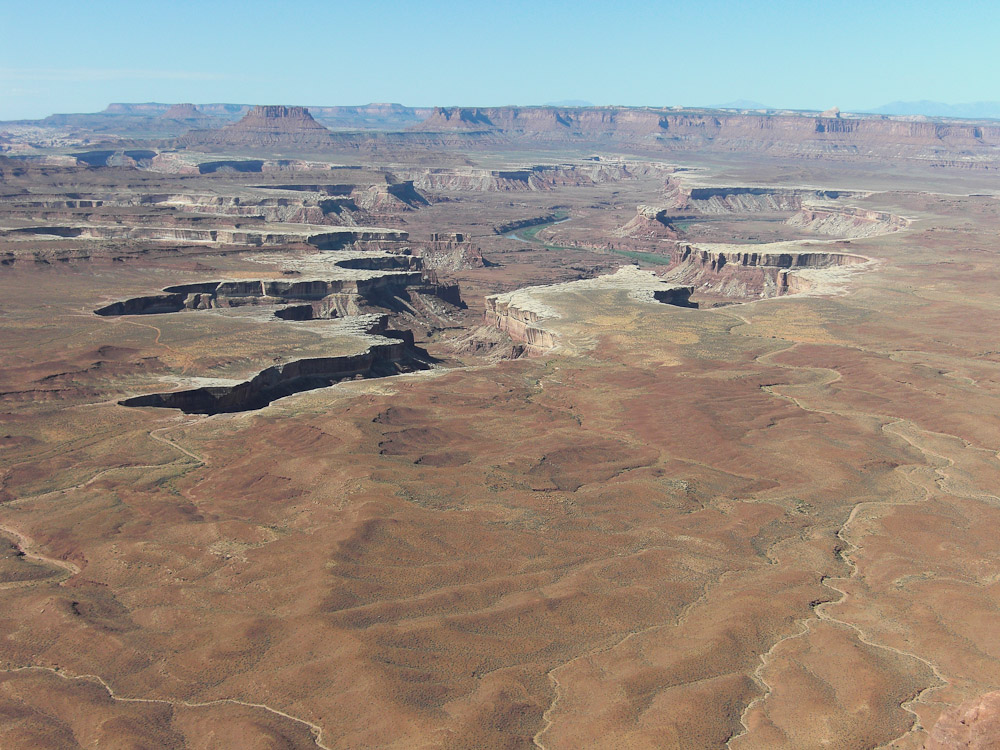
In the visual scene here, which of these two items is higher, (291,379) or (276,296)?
(276,296)

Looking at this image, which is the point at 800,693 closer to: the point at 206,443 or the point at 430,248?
the point at 206,443

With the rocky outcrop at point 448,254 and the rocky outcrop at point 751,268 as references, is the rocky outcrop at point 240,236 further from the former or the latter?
the rocky outcrop at point 751,268

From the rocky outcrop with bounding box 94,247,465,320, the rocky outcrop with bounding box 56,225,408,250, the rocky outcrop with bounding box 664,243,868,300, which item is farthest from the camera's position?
the rocky outcrop with bounding box 56,225,408,250

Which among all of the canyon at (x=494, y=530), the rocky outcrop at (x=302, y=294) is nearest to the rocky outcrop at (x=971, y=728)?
the canyon at (x=494, y=530)

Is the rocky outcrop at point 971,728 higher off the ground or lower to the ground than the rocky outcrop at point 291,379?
higher

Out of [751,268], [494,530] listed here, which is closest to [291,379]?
[494,530]

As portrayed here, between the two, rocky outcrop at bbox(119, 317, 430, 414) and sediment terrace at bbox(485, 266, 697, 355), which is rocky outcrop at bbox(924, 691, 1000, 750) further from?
sediment terrace at bbox(485, 266, 697, 355)

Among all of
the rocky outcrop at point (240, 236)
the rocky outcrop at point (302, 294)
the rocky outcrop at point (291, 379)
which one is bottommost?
the rocky outcrop at point (291, 379)

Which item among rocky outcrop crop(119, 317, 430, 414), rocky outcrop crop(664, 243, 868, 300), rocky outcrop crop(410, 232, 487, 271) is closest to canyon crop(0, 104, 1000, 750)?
rocky outcrop crop(119, 317, 430, 414)

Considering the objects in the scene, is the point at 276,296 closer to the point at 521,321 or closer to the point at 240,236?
the point at 521,321

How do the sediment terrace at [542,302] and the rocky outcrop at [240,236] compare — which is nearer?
the sediment terrace at [542,302]

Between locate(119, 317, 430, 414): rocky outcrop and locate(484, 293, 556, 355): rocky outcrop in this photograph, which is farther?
locate(484, 293, 556, 355): rocky outcrop

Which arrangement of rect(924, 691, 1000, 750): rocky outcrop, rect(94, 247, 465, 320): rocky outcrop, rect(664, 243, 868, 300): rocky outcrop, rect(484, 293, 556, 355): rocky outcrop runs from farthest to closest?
rect(664, 243, 868, 300): rocky outcrop < rect(94, 247, 465, 320): rocky outcrop < rect(484, 293, 556, 355): rocky outcrop < rect(924, 691, 1000, 750): rocky outcrop
